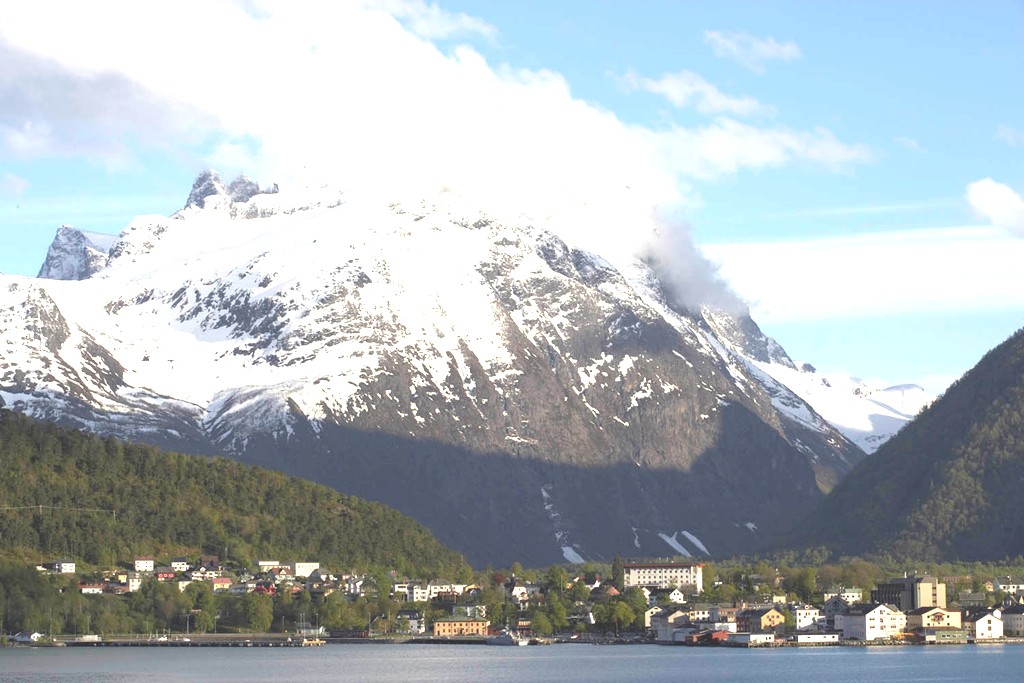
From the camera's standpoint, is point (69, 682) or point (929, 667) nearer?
point (69, 682)

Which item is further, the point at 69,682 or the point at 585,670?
the point at 585,670

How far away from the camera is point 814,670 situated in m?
190

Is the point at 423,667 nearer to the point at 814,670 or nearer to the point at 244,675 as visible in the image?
the point at 244,675

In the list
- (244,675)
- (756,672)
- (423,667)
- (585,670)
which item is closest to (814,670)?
(756,672)

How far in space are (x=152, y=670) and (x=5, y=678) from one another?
52.9 ft

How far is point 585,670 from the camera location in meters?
195

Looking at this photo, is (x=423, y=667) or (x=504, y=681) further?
(x=423, y=667)

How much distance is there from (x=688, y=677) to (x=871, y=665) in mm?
21423

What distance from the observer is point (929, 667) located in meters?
192

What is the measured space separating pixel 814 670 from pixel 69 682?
60151 mm

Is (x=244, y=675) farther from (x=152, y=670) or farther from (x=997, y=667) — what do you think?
(x=997, y=667)

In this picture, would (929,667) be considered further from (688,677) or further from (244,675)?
(244,675)

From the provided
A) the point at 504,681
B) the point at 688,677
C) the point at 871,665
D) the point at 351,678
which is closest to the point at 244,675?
the point at 351,678

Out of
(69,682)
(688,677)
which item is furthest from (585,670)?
(69,682)
